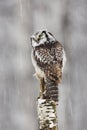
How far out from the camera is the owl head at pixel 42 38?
357 centimetres

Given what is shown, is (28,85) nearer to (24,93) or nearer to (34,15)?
(24,93)

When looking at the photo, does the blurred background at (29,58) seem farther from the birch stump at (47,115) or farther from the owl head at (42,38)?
the birch stump at (47,115)

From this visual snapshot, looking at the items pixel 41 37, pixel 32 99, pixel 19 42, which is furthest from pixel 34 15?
pixel 41 37

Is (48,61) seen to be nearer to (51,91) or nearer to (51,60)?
(51,60)

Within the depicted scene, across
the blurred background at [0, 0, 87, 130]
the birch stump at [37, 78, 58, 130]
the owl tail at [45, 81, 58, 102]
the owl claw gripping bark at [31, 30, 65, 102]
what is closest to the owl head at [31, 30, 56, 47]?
the owl claw gripping bark at [31, 30, 65, 102]

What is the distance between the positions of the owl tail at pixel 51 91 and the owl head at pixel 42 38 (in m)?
0.29

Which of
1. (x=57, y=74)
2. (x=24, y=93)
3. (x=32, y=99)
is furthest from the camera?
(x=24, y=93)

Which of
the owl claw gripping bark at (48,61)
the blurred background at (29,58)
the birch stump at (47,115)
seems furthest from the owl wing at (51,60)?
the blurred background at (29,58)

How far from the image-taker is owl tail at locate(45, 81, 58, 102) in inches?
132

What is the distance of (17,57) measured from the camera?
43.5 ft

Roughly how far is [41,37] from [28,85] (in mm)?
8521

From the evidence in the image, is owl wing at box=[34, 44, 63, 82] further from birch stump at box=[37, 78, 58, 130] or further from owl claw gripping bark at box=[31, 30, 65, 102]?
birch stump at box=[37, 78, 58, 130]

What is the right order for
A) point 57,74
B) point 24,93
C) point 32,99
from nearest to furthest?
point 57,74, point 32,99, point 24,93

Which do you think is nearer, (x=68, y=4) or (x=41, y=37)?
(x=41, y=37)
